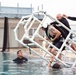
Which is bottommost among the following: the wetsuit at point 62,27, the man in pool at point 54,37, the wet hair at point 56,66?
the wet hair at point 56,66

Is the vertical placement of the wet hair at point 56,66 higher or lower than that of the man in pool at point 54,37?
lower

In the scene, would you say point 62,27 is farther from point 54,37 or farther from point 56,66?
point 56,66

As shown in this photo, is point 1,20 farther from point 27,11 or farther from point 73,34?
point 73,34

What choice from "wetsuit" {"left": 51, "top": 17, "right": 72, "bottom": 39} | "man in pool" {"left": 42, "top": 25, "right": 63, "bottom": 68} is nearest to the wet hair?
"man in pool" {"left": 42, "top": 25, "right": 63, "bottom": 68}

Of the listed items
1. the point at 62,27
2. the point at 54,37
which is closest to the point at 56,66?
the point at 54,37

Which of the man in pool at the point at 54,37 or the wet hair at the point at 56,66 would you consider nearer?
the man in pool at the point at 54,37

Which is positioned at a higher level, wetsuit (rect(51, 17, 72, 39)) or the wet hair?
wetsuit (rect(51, 17, 72, 39))

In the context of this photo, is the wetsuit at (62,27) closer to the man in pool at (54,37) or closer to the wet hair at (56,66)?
the man in pool at (54,37)

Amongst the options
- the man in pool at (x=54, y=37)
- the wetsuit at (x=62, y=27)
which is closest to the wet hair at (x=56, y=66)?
the man in pool at (x=54, y=37)

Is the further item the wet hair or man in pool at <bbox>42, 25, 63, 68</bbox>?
the wet hair

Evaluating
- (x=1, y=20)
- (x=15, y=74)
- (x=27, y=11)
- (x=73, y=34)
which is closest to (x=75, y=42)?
(x=73, y=34)

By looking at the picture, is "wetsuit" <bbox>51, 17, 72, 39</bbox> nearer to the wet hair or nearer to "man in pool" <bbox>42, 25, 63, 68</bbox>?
"man in pool" <bbox>42, 25, 63, 68</bbox>

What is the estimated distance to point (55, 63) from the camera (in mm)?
9172

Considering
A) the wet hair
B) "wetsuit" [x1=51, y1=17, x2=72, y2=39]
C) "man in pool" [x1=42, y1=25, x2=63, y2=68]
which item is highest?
"wetsuit" [x1=51, y1=17, x2=72, y2=39]
